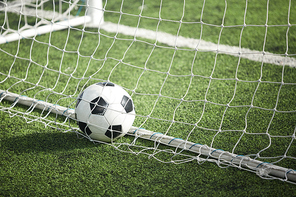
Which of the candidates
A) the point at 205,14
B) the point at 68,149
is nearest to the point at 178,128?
the point at 68,149

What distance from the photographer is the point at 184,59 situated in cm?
348

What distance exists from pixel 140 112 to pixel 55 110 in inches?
28.0

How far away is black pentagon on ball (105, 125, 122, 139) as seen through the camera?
7.00ft

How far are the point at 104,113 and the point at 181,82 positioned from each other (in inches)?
46.6

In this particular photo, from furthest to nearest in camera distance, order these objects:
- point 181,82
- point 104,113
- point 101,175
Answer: point 181,82 → point 104,113 → point 101,175

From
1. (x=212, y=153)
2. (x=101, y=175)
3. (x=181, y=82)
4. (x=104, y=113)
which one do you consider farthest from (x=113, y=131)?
(x=181, y=82)

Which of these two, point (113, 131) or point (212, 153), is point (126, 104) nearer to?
point (113, 131)

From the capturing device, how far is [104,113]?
2.12 meters

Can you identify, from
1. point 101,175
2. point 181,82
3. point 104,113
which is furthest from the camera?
point 181,82

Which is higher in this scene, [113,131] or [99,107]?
[99,107]

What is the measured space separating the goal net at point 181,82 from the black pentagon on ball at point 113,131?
10cm

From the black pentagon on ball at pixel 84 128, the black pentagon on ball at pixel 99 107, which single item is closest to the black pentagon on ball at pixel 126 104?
the black pentagon on ball at pixel 99 107

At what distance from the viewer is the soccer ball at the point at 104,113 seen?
2.12 meters

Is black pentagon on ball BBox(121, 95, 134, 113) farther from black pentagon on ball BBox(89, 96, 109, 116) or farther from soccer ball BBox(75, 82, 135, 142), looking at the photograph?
black pentagon on ball BBox(89, 96, 109, 116)
